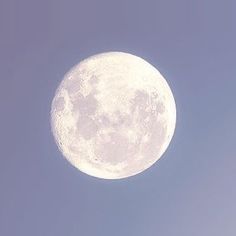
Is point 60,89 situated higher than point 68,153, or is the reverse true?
point 60,89

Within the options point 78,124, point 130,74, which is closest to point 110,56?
point 130,74

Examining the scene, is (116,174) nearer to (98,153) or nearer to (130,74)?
(98,153)

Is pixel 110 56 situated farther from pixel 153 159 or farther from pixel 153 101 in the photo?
pixel 153 159

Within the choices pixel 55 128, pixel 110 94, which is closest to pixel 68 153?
pixel 55 128

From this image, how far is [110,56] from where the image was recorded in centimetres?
1584

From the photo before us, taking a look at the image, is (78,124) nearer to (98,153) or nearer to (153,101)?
(98,153)

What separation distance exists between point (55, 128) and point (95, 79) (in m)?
1.34

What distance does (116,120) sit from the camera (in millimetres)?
15516

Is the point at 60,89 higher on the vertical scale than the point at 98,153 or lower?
higher

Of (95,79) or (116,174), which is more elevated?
(95,79)

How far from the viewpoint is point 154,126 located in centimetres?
1577

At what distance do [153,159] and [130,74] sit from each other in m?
1.90

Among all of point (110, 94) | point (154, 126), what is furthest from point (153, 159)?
point (110, 94)

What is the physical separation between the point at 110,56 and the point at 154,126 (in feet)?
5.79
